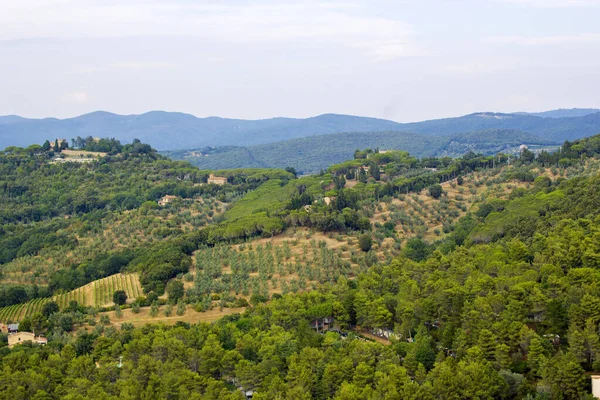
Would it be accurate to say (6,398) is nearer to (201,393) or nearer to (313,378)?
(201,393)

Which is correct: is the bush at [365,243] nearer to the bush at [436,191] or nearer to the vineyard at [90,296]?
the bush at [436,191]

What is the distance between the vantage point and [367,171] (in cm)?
7050

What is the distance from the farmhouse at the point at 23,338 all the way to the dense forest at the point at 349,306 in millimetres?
360

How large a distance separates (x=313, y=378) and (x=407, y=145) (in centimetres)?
16565

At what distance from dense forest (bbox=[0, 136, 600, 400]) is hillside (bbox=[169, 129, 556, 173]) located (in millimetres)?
110959

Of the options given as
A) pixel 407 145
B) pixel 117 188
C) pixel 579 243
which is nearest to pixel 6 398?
pixel 579 243

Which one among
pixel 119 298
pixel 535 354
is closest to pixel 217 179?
pixel 119 298

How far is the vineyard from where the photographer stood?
3884 cm

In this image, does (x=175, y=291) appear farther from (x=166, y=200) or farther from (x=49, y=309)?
(x=166, y=200)

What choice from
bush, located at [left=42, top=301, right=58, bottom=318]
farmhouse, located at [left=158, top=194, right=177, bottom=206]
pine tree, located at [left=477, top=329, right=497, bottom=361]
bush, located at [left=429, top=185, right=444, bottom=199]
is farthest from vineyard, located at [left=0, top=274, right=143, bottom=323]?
bush, located at [left=429, top=185, right=444, bottom=199]

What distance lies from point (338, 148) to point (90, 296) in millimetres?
146237

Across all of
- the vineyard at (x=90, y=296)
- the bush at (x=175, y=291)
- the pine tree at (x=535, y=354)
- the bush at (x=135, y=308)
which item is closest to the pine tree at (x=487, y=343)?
the pine tree at (x=535, y=354)

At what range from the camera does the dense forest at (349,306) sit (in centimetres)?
2362

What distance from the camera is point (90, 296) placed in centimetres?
4134
